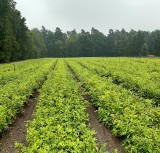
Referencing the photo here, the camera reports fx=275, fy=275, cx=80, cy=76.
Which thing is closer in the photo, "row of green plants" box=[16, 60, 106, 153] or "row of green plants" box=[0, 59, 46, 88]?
"row of green plants" box=[16, 60, 106, 153]

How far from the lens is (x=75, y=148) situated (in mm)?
5793

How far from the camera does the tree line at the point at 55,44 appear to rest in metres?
53.0

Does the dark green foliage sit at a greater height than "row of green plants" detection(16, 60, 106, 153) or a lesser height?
greater

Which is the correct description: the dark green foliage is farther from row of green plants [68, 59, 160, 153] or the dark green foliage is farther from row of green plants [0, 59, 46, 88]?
row of green plants [68, 59, 160, 153]

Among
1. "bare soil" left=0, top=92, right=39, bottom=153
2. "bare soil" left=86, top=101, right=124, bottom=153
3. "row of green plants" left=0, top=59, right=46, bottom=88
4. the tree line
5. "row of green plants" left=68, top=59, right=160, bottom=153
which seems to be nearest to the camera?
"row of green plants" left=68, top=59, right=160, bottom=153

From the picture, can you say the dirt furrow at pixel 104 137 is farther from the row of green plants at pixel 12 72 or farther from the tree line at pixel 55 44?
the tree line at pixel 55 44

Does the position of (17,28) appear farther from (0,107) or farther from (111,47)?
(0,107)

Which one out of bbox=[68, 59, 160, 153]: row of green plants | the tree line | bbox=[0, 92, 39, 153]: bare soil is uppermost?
the tree line

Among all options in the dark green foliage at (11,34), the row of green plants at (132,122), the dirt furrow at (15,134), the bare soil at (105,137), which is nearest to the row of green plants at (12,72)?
the dirt furrow at (15,134)

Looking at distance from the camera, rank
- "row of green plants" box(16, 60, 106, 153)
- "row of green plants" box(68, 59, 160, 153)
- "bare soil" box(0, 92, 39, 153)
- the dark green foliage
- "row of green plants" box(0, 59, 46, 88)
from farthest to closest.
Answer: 1. the dark green foliage
2. "row of green plants" box(0, 59, 46, 88)
3. "bare soil" box(0, 92, 39, 153)
4. "row of green plants" box(68, 59, 160, 153)
5. "row of green plants" box(16, 60, 106, 153)

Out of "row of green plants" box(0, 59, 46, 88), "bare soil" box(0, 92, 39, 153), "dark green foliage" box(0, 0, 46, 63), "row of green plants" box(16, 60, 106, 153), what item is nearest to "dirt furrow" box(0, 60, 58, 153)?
"bare soil" box(0, 92, 39, 153)

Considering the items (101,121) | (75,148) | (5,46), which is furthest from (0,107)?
(5,46)

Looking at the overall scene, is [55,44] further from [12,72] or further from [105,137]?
[105,137]

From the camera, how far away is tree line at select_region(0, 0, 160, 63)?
52969mm
